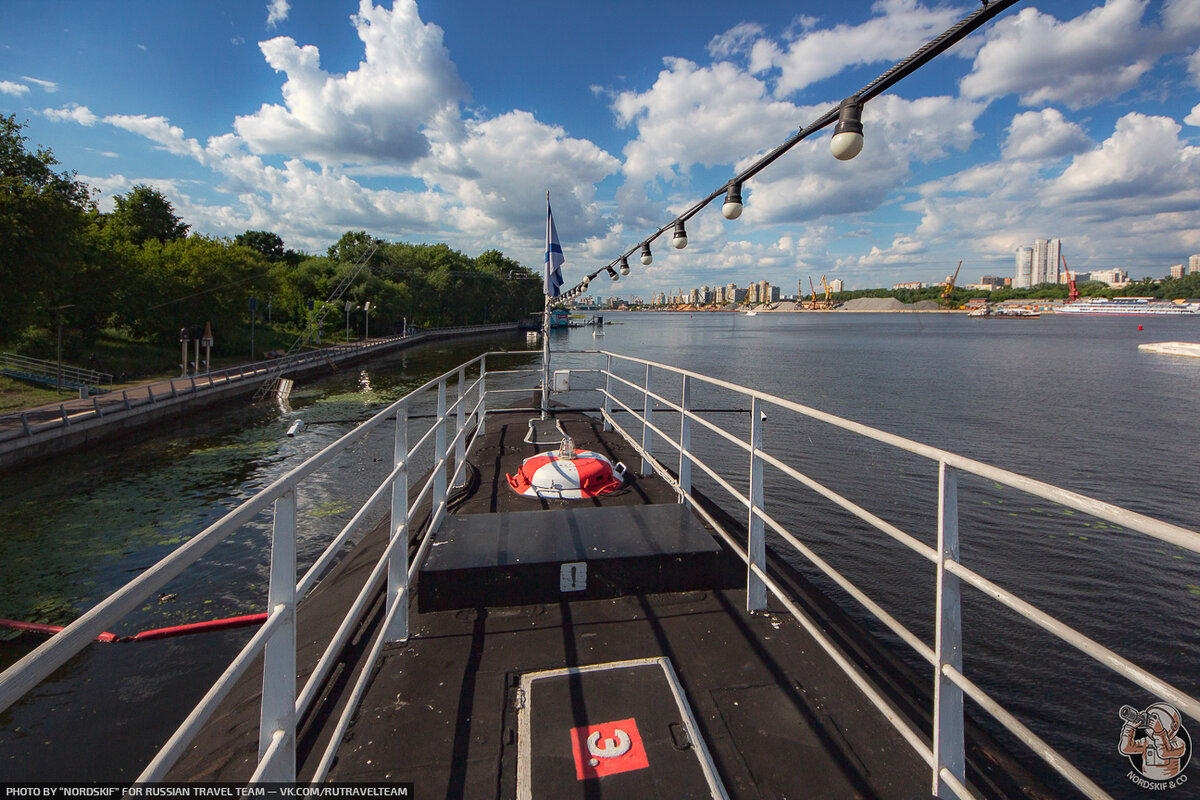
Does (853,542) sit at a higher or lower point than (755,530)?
lower

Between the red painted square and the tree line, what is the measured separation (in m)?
27.2

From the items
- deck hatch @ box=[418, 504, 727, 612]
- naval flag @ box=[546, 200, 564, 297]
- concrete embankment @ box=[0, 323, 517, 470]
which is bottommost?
concrete embankment @ box=[0, 323, 517, 470]

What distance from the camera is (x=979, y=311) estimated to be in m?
169

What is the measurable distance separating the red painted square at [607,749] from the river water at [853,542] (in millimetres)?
4155

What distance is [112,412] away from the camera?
21.1 metres

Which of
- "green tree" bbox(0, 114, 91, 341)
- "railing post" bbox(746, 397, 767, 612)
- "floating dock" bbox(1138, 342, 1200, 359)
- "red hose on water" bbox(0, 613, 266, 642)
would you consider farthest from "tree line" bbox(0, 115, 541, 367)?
"floating dock" bbox(1138, 342, 1200, 359)

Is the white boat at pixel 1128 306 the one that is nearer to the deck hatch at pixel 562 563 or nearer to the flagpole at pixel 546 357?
the flagpole at pixel 546 357

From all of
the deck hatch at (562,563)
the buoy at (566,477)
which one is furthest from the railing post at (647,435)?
the deck hatch at (562,563)

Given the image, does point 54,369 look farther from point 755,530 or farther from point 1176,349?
point 1176,349

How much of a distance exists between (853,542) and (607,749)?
9.96 meters

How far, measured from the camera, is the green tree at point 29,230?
Answer: 2022 centimetres

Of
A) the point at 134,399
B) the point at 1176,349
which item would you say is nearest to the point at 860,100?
the point at 134,399

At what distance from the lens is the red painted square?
2.59 metres

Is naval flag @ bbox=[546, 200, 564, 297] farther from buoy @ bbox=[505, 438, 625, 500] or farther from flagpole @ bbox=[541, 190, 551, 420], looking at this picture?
buoy @ bbox=[505, 438, 625, 500]
